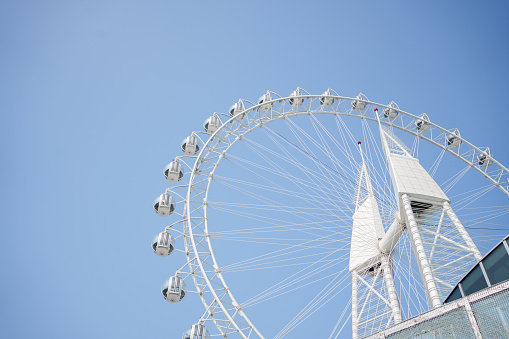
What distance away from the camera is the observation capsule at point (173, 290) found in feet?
56.6

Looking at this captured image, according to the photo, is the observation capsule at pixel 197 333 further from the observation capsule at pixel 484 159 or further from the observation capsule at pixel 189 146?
the observation capsule at pixel 484 159

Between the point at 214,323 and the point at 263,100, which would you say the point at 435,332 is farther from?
the point at 263,100

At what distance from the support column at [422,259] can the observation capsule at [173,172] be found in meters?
9.18

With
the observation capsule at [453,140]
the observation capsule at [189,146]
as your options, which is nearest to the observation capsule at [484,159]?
the observation capsule at [453,140]

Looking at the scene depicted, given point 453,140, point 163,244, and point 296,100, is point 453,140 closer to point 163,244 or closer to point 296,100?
point 296,100

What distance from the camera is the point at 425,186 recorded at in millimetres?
18891

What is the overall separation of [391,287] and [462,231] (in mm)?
4598

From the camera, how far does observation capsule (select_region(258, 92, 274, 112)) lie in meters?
23.0

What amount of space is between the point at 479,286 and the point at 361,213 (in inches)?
540

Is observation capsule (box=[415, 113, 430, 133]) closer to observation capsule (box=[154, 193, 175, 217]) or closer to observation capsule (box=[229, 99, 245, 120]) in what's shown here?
observation capsule (box=[229, 99, 245, 120])

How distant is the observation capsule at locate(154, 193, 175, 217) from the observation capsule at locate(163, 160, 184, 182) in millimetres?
1246

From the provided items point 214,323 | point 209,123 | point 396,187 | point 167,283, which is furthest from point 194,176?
point 396,187

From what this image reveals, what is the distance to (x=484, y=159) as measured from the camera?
79.3 ft

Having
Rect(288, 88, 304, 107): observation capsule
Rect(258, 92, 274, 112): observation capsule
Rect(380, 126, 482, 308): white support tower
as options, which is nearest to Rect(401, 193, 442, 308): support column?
Rect(380, 126, 482, 308): white support tower
